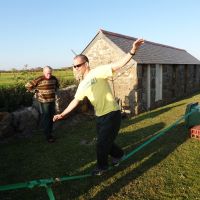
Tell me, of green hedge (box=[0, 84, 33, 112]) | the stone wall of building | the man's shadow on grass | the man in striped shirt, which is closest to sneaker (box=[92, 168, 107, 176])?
the man's shadow on grass

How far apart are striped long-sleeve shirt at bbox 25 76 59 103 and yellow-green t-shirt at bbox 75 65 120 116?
12.2 feet

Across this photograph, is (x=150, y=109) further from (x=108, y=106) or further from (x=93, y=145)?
(x=108, y=106)

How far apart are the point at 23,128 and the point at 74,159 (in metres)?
3.25

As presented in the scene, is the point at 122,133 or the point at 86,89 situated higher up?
the point at 86,89

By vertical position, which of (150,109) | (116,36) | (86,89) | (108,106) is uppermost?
(116,36)

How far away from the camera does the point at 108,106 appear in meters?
5.34

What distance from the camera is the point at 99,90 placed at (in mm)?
5215

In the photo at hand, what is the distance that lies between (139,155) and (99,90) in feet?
9.73

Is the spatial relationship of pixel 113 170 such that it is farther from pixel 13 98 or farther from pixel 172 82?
pixel 172 82

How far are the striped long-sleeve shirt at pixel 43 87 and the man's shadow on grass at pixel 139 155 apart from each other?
2575 millimetres

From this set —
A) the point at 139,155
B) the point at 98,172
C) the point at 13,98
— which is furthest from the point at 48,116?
the point at 98,172

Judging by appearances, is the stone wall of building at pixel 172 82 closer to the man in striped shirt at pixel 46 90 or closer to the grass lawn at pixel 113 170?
the grass lawn at pixel 113 170

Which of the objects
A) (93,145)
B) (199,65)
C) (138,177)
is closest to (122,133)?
(93,145)

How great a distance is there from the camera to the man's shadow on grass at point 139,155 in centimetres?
564
